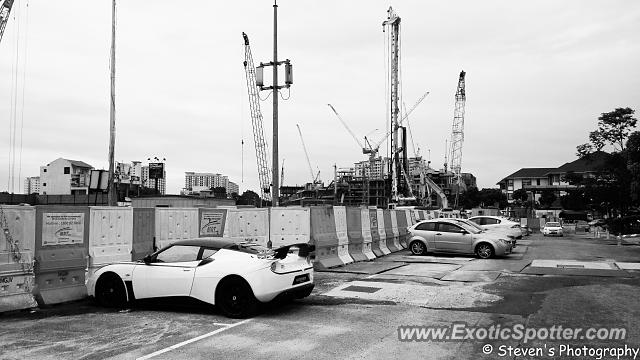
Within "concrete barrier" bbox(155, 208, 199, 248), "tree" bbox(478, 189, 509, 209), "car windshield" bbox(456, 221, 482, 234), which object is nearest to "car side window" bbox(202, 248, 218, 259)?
"concrete barrier" bbox(155, 208, 199, 248)

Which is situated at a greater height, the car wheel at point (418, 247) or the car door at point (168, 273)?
the car door at point (168, 273)

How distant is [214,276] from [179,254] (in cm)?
91

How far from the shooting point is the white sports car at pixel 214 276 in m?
8.38

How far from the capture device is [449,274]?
14000 mm

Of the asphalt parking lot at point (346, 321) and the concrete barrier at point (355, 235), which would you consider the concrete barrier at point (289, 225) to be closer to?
the asphalt parking lot at point (346, 321)

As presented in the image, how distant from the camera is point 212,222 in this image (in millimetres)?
13930

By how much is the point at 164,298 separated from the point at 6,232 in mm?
2945

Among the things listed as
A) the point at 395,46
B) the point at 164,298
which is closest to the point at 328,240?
the point at 164,298

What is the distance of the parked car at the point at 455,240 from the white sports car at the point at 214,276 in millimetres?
11574

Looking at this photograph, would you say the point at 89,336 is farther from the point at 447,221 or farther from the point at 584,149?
the point at 584,149

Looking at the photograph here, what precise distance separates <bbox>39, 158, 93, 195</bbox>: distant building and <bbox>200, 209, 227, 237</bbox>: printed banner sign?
A: 78.4 metres

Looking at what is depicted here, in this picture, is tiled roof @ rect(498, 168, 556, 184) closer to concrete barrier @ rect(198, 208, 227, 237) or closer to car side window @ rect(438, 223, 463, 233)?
car side window @ rect(438, 223, 463, 233)

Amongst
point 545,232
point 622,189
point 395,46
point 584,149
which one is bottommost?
point 545,232

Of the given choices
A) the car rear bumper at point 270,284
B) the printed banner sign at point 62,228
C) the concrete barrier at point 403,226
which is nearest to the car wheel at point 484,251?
the concrete barrier at point 403,226
